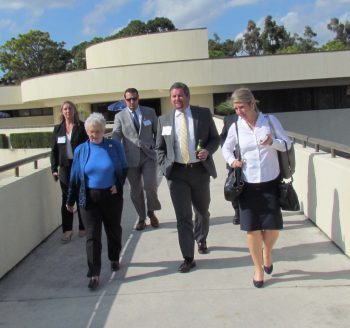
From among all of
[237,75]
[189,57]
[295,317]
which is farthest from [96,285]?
[189,57]

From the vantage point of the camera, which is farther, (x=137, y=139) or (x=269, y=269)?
(x=137, y=139)

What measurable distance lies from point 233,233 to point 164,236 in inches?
34.7

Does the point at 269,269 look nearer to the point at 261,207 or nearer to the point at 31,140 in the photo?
the point at 261,207

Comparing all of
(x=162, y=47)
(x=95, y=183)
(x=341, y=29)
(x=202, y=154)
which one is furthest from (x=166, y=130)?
(x=341, y=29)

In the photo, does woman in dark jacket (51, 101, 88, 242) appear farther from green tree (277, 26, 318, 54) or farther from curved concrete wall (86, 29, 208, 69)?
green tree (277, 26, 318, 54)

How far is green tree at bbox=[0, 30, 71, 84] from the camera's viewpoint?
74688mm

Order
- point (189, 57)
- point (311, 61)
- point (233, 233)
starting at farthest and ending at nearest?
point (189, 57) → point (311, 61) → point (233, 233)

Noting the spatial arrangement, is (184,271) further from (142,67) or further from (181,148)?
(142,67)

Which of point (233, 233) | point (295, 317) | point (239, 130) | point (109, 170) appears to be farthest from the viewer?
point (233, 233)

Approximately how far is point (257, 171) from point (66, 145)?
2.82 metres

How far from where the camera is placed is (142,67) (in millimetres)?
31594

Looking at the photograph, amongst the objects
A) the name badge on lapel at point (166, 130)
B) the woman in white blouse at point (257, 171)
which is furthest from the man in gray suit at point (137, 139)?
the woman in white blouse at point (257, 171)

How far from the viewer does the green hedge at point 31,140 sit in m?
28.2

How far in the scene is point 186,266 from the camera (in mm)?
4797
